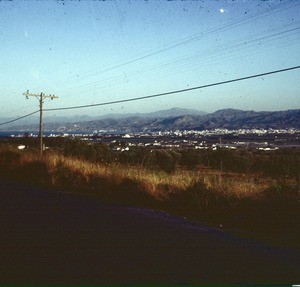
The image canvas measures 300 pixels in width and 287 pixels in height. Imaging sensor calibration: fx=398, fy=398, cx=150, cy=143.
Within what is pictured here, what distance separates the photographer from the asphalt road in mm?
5336

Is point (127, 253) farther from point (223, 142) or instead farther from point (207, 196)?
point (223, 142)

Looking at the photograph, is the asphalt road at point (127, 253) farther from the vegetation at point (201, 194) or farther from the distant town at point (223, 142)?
the distant town at point (223, 142)

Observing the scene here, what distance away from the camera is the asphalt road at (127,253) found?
5.34m

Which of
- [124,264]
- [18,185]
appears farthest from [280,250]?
[18,185]

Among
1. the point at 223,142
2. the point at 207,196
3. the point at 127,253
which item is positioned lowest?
the point at 223,142

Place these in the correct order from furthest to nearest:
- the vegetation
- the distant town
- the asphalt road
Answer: the distant town < the vegetation < the asphalt road

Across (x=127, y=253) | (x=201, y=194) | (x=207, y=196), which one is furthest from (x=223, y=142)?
(x=127, y=253)

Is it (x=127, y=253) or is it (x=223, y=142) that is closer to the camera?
(x=127, y=253)

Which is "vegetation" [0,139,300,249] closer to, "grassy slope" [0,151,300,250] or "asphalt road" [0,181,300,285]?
"grassy slope" [0,151,300,250]

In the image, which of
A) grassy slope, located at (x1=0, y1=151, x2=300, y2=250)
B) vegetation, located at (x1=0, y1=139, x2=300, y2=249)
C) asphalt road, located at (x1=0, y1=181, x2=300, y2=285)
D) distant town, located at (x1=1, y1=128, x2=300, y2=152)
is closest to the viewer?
asphalt road, located at (x1=0, y1=181, x2=300, y2=285)

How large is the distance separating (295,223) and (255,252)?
2867 mm

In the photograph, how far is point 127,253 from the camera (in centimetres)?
648

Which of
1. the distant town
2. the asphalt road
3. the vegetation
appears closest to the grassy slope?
the vegetation

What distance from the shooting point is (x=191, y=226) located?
29.6 ft
